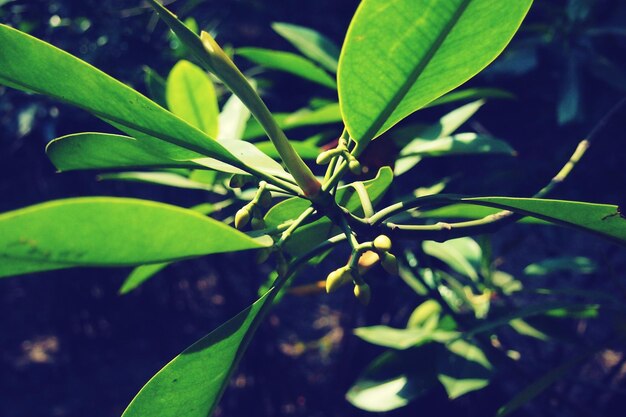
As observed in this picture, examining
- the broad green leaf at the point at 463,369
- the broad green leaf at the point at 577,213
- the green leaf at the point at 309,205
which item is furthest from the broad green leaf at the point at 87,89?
the broad green leaf at the point at 463,369

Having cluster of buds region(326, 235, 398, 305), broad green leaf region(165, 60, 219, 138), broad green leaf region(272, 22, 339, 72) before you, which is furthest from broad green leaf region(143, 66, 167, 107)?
cluster of buds region(326, 235, 398, 305)

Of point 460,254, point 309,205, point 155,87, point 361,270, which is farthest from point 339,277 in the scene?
point 460,254

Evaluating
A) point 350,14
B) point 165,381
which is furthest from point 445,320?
point 350,14

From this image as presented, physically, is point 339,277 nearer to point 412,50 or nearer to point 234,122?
point 412,50

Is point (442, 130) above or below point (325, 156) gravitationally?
below

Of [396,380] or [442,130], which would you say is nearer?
[442,130]

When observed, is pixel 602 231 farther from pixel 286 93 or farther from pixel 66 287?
pixel 66 287

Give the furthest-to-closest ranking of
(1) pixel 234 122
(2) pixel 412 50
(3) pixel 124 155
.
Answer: (1) pixel 234 122
(3) pixel 124 155
(2) pixel 412 50
